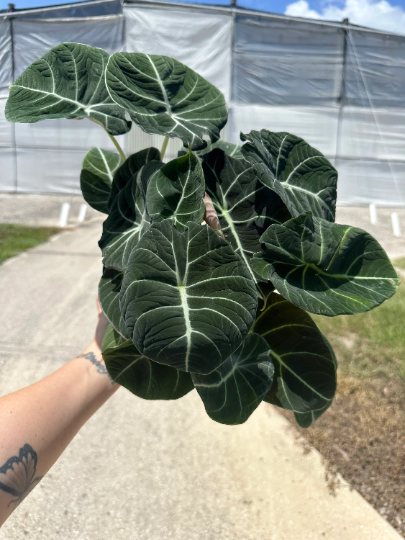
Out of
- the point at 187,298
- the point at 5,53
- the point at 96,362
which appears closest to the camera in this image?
the point at 187,298

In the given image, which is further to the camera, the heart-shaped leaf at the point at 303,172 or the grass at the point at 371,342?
the grass at the point at 371,342

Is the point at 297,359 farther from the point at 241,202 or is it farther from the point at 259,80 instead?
the point at 259,80

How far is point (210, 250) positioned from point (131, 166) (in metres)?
0.22

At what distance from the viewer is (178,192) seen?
455 mm

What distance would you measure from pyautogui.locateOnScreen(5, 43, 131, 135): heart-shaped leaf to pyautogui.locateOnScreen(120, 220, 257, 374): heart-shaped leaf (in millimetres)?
226

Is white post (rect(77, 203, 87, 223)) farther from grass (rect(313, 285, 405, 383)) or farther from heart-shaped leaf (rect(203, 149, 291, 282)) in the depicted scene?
heart-shaped leaf (rect(203, 149, 291, 282))

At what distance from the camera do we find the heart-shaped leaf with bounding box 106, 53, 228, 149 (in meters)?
0.50

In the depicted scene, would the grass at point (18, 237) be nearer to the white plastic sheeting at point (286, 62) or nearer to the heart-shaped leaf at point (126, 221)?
the heart-shaped leaf at point (126, 221)

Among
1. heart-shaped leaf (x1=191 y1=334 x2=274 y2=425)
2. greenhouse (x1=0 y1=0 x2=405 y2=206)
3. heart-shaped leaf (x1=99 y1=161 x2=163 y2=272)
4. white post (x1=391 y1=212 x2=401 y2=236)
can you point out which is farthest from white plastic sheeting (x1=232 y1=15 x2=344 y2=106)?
heart-shaped leaf (x1=191 y1=334 x2=274 y2=425)

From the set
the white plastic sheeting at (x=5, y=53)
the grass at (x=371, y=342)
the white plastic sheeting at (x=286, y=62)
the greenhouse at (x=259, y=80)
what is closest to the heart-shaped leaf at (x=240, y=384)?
the grass at (x=371, y=342)

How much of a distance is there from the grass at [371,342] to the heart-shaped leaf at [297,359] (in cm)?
148

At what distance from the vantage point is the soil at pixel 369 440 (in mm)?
1333

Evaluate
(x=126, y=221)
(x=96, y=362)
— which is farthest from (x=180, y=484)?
(x=126, y=221)

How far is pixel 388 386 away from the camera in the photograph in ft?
5.97
